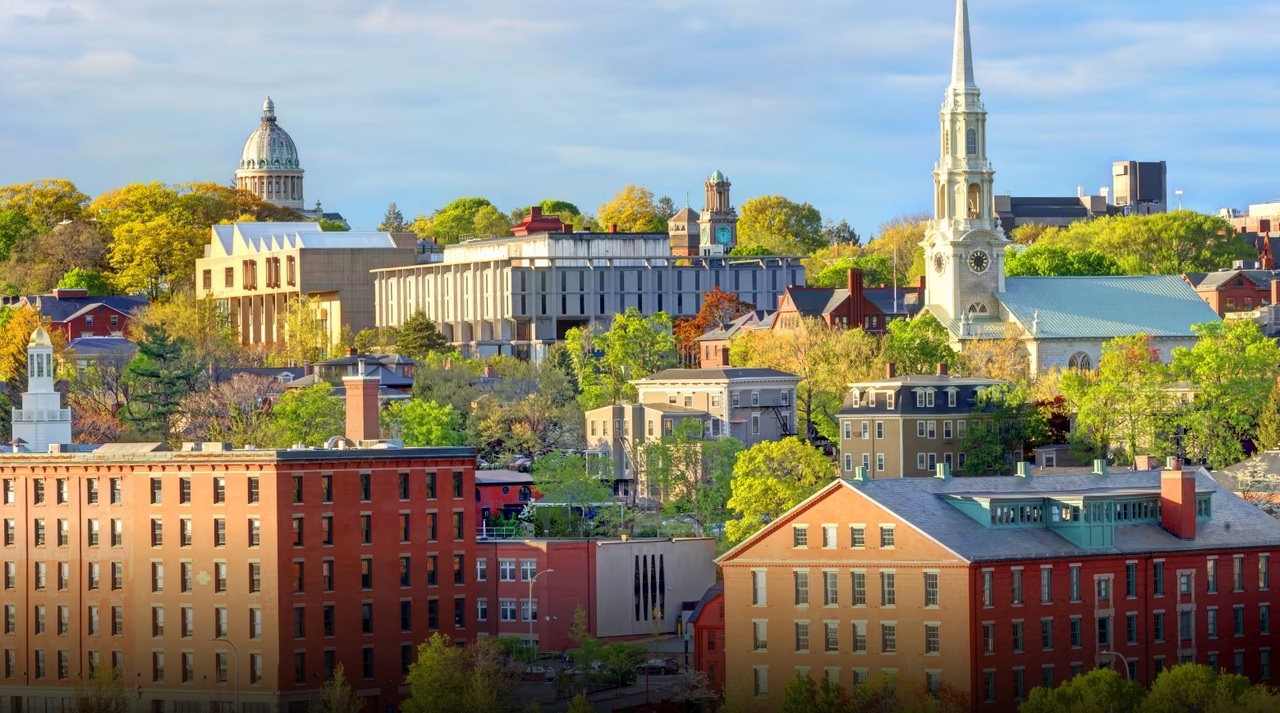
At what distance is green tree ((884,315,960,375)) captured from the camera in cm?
18675

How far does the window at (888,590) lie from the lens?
115 meters

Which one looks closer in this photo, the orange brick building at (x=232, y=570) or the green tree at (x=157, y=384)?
the orange brick building at (x=232, y=570)

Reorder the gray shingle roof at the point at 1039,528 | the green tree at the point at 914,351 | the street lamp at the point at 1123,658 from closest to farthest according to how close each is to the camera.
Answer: the street lamp at the point at 1123,658, the gray shingle roof at the point at 1039,528, the green tree at the point at 914,351

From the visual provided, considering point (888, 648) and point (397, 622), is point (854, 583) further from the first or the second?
point (397, 622)

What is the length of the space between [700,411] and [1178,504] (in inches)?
2433

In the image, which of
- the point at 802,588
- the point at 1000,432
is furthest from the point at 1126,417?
the point at 802,588

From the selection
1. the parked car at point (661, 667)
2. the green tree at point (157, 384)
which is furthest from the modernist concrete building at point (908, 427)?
the green tree at point (157, 384)

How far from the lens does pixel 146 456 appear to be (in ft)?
415

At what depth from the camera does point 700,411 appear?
181m

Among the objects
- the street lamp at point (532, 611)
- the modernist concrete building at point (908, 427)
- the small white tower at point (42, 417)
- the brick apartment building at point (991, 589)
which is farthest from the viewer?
the modernist concrete building at point (908, 427)

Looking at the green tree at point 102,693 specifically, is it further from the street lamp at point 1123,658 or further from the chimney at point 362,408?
the street lamp at point 1123,658

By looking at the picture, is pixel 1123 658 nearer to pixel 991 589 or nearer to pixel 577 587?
pixel 991 589

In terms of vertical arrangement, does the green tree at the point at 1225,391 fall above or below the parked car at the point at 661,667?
above

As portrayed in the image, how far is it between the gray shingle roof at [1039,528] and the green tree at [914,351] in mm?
55038
